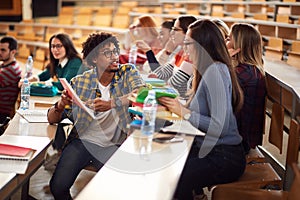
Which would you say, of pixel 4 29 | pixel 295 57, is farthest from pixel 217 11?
pixel 4 29

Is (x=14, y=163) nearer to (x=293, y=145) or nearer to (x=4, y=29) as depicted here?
(x=293, y=145)

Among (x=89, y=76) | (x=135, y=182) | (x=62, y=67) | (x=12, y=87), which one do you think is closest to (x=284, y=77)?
(x=89, y=76)

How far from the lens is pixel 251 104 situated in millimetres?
2918

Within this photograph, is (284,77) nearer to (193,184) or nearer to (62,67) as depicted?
(193,184)

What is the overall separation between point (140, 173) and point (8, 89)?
2497mm

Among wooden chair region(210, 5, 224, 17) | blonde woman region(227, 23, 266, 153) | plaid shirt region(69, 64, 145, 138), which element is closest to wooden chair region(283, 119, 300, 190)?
blonde woman region(227, 23, 266, 153)

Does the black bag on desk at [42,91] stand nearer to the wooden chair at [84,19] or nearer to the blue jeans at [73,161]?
the blue jeans at [73,161]

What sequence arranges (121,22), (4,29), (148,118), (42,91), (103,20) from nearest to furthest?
(148,118), (42,91), (121,22), (103,20), (4,29)

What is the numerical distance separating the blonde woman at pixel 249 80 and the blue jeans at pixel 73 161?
2.88 feet

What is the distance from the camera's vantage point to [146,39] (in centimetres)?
519

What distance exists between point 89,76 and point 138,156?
3.08ft

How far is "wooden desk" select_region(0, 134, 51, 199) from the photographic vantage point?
1881mm

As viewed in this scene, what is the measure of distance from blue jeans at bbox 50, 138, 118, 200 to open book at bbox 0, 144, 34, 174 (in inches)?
17.2

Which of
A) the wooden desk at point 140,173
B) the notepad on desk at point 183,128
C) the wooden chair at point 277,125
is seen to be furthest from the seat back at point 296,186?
the wooden chair at point 277,125
